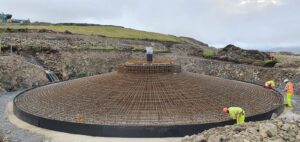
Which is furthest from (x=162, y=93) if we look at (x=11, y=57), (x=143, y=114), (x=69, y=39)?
(x=69, y=39)

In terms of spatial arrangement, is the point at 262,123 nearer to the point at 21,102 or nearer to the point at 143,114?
the point at 143,114

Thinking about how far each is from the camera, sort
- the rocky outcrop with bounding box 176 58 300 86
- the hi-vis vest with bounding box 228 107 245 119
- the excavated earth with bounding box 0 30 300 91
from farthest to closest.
→ 1. the rocky outcrop with bounding box 176 58 300 86
2. the excavated earth with bounding box 0 30 300 91
3. the hi-vis vest with bounding box 228 107 245 119

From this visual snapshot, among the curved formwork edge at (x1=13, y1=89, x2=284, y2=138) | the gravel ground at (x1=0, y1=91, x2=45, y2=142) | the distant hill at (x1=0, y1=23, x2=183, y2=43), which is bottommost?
the gravel ground at (x1=0, y1=91, x2=45, y2=142)

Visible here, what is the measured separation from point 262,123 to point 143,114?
16.9ft

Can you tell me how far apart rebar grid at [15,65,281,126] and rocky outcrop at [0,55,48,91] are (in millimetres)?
9732

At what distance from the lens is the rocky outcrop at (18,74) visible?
3012 cm

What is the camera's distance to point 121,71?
65.8ft

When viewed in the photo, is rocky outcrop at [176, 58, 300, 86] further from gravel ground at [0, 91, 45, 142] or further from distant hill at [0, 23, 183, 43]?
gravel ground at [0, 91, 45, 142]

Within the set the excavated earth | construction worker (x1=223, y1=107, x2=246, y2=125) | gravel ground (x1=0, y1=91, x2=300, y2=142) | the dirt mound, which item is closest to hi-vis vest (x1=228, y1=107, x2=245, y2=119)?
construction worker (x1=223, y1=107, x2=246, y2=125)

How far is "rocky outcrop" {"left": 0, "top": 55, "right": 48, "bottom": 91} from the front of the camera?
30.1 m

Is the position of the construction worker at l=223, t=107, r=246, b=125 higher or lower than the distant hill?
lower

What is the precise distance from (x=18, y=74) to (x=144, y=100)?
17289mm

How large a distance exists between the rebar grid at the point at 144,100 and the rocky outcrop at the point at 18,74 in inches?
383

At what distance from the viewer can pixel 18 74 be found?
3111 centimetres
